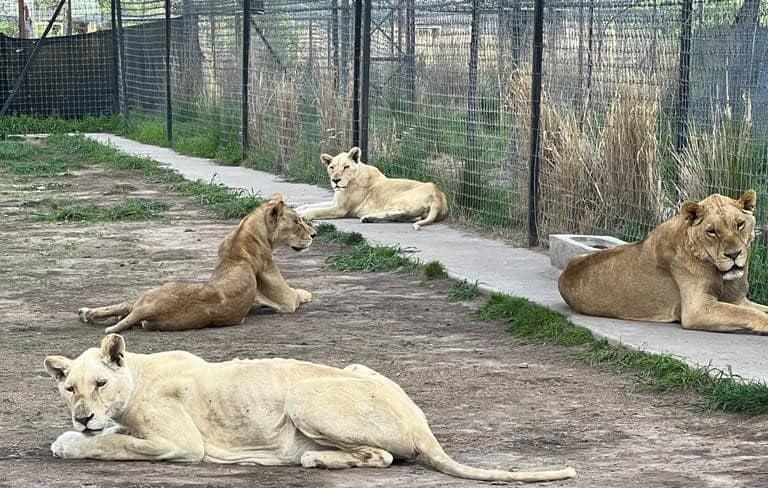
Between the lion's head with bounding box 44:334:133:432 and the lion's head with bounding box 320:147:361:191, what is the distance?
831 cm

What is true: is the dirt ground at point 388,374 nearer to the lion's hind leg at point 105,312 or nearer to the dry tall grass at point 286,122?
the lion's hind leg at point 105,312

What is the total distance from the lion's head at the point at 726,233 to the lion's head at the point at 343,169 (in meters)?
6.01

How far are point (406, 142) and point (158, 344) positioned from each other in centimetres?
704

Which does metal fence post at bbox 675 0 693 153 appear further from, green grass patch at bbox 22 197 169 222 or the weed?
green grass patch at bbox 22 197 169 222

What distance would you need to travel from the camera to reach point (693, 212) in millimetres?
8453

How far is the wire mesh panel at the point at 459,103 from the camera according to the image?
12.7 m

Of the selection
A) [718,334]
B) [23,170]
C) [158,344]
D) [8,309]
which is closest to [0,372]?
[158,344]

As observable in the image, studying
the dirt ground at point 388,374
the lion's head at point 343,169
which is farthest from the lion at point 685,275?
the lion's head at point 343,169

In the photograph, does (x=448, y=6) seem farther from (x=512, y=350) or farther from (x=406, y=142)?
(x=512, y=350)

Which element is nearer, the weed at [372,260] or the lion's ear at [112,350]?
the lion's ear at [112,350]

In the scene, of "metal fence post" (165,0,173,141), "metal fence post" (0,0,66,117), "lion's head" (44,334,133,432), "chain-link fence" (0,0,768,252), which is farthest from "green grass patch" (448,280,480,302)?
"metal fence post" (0,0,66,117)

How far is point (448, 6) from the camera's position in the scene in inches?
583

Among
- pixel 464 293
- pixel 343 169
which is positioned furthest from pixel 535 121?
pixel 343 169

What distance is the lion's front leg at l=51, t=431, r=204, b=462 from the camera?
571 cm
